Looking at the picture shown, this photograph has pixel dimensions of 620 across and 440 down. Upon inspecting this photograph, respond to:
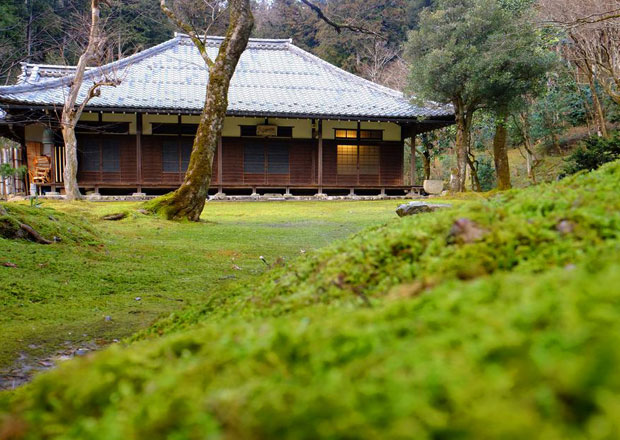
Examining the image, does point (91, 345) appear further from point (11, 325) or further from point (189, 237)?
point (189, 237)

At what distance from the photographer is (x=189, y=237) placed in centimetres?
885

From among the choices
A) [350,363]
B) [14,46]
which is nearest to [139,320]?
[350,363]

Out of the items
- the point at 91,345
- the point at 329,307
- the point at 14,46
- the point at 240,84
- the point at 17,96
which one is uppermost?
the point at 14,46

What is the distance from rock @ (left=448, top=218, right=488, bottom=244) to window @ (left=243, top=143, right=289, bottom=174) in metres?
21.6

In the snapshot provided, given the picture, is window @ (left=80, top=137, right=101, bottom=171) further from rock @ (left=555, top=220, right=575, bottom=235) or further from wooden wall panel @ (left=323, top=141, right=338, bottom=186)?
rock @ (left=555, top=220, right=575, bottom=235)

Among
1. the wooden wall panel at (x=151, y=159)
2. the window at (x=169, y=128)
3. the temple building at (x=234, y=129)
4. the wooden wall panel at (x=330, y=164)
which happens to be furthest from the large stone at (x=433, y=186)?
the wooden wall panel at (x=151, y=159)

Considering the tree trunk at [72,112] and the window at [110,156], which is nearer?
the tree trunk at [72,112]

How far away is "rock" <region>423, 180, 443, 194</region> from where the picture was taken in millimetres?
22494

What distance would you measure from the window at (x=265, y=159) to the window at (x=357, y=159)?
106 inches

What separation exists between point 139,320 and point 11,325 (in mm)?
926

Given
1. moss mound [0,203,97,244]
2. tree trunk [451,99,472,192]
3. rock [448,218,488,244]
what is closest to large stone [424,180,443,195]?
tree trunk [451,99,472,192]

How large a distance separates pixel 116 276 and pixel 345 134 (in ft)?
62.4

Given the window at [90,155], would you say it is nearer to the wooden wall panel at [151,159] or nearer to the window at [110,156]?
the window at [110,156]

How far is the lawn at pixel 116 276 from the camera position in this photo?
3648 mm
